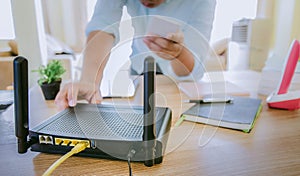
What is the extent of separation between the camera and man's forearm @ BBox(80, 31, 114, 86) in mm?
680

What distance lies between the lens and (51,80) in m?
0.76

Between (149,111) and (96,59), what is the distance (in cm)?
42

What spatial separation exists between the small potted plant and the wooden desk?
0.57 feet

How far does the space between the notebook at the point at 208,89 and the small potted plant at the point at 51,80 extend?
1.39ft

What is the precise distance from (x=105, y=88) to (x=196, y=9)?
395 millimetres

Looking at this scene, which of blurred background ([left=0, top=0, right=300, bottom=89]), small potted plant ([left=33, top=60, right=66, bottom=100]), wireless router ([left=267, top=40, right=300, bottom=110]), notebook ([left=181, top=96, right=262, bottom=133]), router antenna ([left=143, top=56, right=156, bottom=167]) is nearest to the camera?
router antenna ([left=143, top=56, right=156, bottom=167])

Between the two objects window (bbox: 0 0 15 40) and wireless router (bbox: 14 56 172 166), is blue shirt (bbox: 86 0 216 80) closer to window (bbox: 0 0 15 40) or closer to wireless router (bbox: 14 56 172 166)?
wireless router (bbox: 14 56 172 166)

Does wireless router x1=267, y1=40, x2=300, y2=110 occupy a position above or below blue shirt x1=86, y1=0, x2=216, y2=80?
below

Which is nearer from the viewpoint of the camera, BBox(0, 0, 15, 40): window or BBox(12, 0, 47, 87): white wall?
BBox(0, 0, 15, 40): window

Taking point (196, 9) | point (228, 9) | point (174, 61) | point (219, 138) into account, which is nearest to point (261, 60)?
point (228, 9)

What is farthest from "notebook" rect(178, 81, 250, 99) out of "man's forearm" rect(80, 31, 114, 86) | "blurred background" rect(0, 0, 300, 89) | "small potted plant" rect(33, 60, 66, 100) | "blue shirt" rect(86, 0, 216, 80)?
"small potted plant" rect(33, 60, 66, 100)

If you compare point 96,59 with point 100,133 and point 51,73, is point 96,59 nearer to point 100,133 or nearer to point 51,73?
point 51,73

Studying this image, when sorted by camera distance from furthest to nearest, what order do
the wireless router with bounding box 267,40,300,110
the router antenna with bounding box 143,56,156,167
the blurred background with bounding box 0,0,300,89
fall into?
the blurred background with bounding box 0,0,300,89 → the wireless router with bounding box 267,40,300,110 → the router antenna with bounding box 143,56,156,167

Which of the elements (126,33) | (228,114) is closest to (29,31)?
(126,33)
